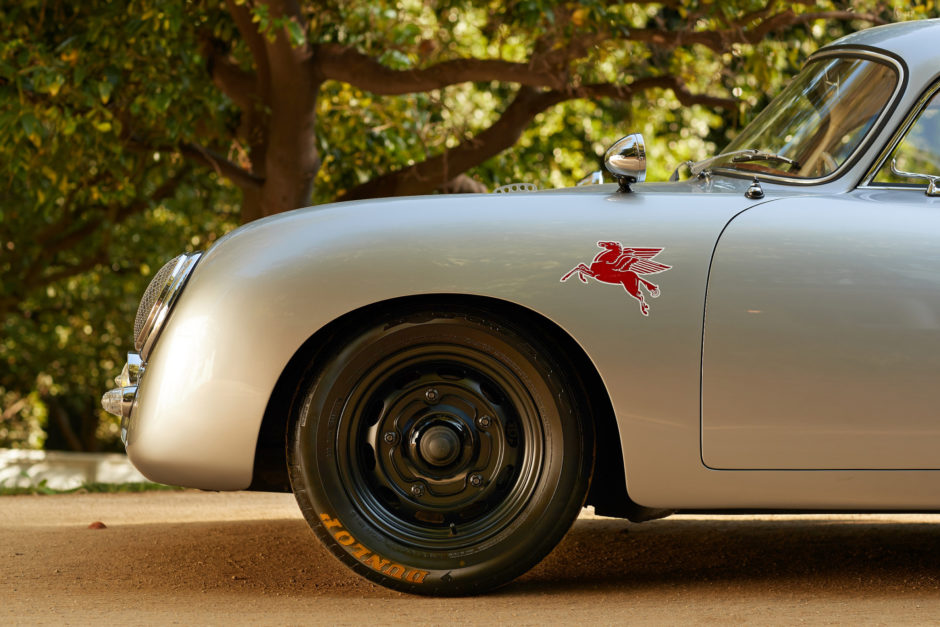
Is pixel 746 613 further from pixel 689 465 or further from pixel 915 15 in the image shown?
pixel 915 15

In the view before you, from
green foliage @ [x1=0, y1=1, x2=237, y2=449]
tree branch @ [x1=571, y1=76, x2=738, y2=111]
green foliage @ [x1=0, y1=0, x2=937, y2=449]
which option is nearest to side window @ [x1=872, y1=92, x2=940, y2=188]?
green foliage @ [x1=0, y1=0, x2=937, y2=449]

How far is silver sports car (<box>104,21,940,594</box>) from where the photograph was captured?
3188 millimetres

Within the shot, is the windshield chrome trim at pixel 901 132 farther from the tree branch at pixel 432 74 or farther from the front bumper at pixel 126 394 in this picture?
the tree branch at pixel 432 74

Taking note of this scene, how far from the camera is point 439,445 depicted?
3.30 metres

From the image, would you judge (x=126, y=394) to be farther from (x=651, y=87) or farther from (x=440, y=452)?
(x=651, y=87)

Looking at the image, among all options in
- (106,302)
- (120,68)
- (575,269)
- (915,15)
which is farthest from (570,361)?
(106,302)

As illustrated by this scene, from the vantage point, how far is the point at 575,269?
3.23m

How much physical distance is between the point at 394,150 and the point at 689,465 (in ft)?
25.3

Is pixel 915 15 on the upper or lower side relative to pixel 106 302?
upper

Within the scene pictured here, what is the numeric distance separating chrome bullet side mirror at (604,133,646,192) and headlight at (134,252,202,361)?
51.6 inches

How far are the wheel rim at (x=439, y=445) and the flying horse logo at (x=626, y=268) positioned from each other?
1.22 feet

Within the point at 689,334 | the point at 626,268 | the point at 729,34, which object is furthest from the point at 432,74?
the point at 689,334

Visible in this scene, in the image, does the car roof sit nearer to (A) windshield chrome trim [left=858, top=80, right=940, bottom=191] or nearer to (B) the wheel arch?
(A) windshield chrome trim [left=858, top=80, right=940, bottom=191]

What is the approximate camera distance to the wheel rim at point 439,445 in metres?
3.30
